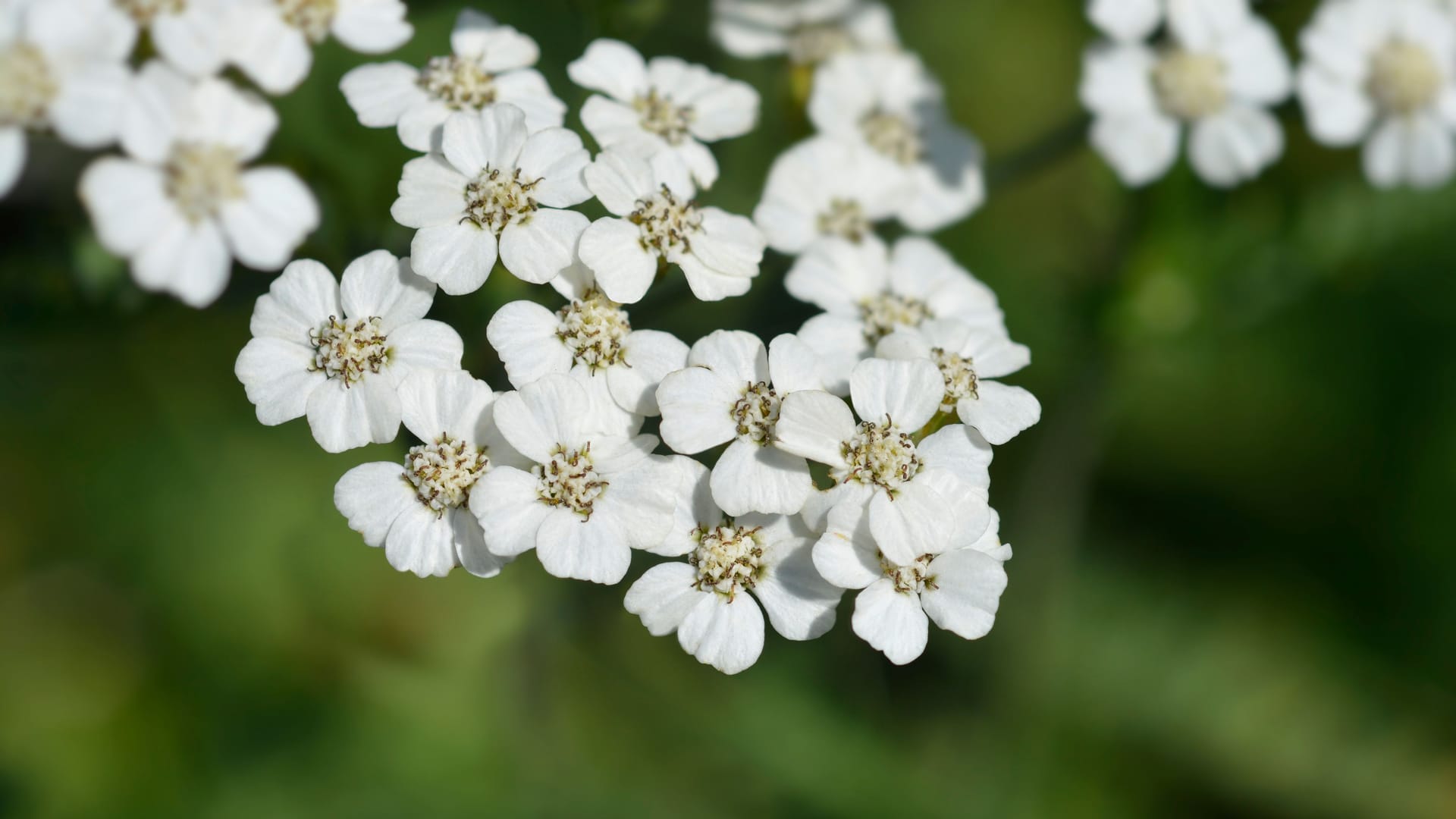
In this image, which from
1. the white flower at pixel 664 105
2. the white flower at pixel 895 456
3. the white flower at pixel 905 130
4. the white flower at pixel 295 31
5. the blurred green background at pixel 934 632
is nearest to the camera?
the white flower at pixel 895 456

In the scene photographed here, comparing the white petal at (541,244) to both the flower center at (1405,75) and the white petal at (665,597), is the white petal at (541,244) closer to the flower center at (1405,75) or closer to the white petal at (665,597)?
the white petal at (665,597)

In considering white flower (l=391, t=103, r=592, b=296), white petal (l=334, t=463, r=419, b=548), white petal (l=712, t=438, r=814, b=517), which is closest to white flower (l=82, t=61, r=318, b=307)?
white flower (l=391, t=103, r=592, b=296)

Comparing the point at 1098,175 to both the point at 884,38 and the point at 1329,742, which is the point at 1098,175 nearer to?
the point at 884,38

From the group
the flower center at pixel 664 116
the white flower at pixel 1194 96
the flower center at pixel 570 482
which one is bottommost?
the flower center at pixel 570 482

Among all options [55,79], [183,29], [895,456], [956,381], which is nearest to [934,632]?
[956,381]

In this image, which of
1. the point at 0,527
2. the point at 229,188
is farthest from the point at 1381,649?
the point at 0,527

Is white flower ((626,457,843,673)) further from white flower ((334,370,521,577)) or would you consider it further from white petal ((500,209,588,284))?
white petal ((500,209,588,284))

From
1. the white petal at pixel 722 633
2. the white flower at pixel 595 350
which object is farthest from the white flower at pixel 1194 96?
the white petal at pixel 722 633
